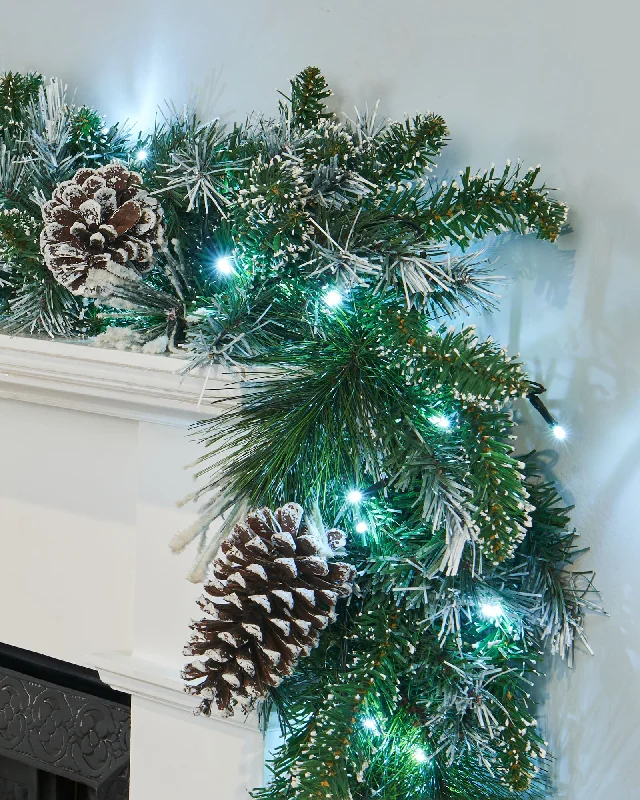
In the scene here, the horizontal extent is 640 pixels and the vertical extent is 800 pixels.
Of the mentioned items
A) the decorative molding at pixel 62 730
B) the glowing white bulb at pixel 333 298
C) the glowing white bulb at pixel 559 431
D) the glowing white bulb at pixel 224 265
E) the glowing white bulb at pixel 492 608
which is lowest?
the decorative molding at pixel 62 730

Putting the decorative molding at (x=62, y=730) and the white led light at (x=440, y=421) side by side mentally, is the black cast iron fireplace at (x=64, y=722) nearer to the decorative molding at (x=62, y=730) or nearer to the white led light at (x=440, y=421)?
the decorative molding at (x=62, y=730)

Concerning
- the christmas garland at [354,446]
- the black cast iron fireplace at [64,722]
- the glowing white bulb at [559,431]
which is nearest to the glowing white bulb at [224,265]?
the christmas garland at [354,446]

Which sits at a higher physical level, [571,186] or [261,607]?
[571,186]

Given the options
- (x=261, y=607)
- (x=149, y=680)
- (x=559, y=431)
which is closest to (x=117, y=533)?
(x=149, y=680)

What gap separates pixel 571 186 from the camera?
2.02 feet

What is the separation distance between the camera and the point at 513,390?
49 centimetres

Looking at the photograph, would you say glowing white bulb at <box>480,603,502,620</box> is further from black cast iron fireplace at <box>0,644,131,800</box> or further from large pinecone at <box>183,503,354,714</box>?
black cast iron fireplace at <box>0,644,131,800</box>

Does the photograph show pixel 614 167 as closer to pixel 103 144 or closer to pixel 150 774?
pixel 103 144

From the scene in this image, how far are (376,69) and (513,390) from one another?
355 mm

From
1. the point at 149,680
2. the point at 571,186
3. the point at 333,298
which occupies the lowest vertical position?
the point at 149,680

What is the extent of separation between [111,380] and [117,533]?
→ 0.21 m

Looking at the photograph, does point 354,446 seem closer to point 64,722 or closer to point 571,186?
point 571,186

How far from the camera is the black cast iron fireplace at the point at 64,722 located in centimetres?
95

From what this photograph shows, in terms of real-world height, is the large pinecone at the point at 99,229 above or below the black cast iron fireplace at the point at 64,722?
above
